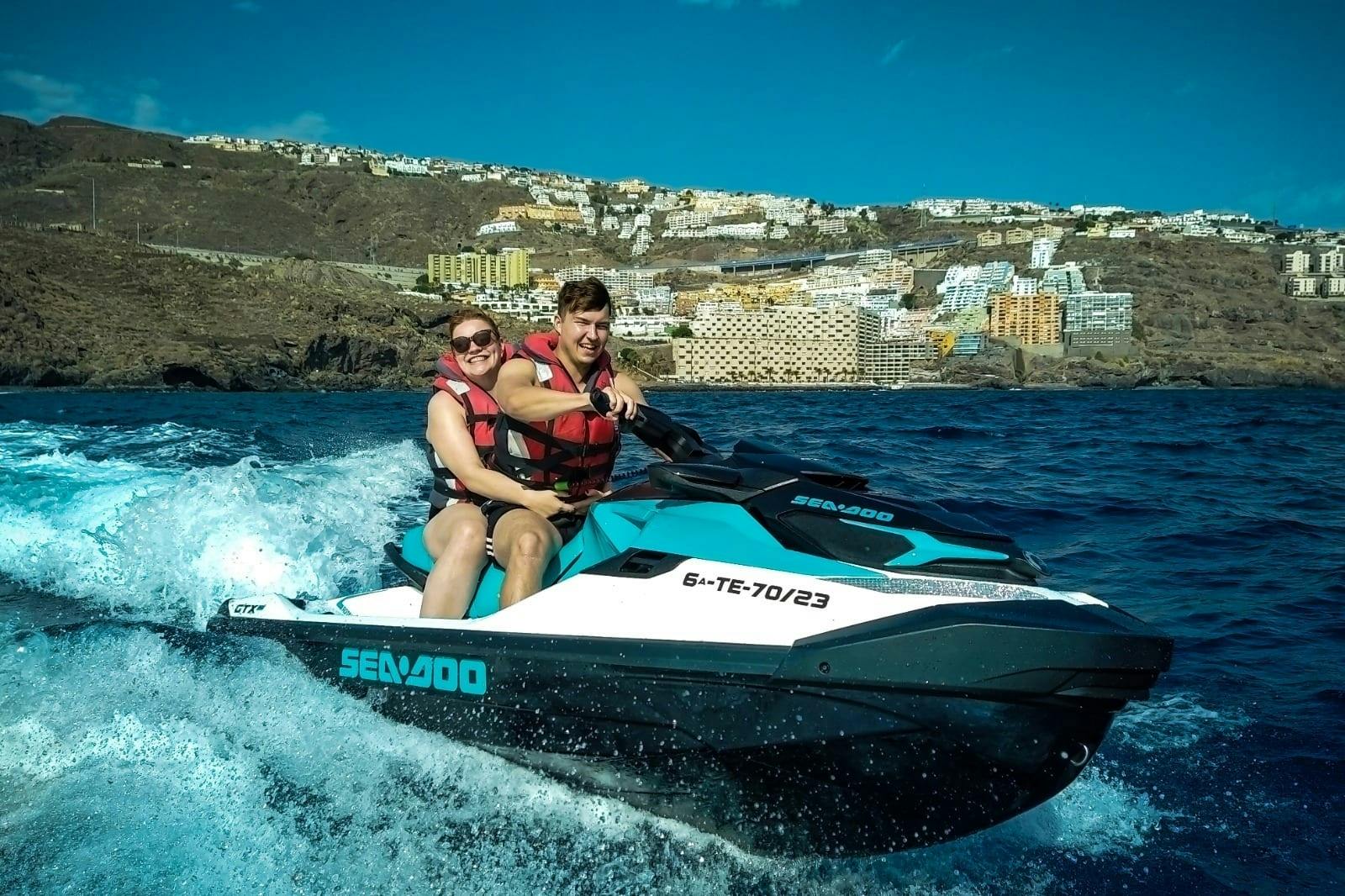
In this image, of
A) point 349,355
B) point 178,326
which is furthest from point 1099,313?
point 178,326

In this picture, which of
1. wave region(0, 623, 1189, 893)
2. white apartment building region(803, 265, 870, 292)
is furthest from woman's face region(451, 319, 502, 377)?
white apartment building region(803, 265, 870, 292)

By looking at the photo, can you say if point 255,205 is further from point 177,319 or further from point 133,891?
point 133,891

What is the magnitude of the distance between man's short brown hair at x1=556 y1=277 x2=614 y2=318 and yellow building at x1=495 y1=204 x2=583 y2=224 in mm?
173750

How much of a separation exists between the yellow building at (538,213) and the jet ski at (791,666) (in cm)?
17439

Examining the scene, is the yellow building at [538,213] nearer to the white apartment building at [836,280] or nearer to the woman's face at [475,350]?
the white apartment building at [836,280]

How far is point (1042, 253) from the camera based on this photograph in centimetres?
13738

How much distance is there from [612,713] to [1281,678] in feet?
10.8

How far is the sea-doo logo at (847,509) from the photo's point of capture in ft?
10.1

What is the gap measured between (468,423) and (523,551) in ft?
2.46

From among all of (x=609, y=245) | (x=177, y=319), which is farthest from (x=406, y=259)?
(x=177, y=319)

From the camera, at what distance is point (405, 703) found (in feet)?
11.8

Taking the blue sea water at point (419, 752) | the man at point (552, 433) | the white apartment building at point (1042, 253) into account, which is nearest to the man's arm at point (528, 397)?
the man at point (552, 433)

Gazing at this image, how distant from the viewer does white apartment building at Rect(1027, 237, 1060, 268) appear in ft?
448

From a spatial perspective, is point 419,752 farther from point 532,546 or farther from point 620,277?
point 620,277
